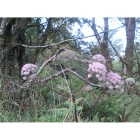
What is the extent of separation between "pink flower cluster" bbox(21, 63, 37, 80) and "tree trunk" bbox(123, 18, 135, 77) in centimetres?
58

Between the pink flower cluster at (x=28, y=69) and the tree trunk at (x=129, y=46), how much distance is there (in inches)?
22.8

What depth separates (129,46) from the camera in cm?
158

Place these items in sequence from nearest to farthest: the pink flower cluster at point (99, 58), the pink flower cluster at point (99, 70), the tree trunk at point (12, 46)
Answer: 1. the pink flower cluster at point (99, 70)
2. the pink flower cluster at point (99, 58)
3. the tree trunk at point (12, 46)

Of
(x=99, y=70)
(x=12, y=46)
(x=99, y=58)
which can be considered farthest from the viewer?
(x=12, y=46)

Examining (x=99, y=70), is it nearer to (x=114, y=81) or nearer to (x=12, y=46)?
(x=114, y=81)

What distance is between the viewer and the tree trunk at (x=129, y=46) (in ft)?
5.15

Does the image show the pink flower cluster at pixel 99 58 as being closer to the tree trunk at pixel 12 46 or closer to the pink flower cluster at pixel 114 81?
the pink flower cluster at pixel 114 81

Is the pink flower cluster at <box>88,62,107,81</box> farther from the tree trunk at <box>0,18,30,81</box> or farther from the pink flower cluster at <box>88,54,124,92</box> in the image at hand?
the tree trunk at <box>0,18,30,81</box>

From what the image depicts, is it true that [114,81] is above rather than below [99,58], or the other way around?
below

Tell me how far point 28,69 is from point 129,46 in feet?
2.19

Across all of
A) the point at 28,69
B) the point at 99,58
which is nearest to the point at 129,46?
the point at 99,58

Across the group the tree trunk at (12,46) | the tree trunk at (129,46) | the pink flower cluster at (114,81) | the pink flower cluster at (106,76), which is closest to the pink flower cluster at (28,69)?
the tree trunk at (12,46)

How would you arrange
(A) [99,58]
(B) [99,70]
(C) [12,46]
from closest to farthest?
1. (B) [99,70]
2. (A) [99,58]
3. (C) [12,46]
